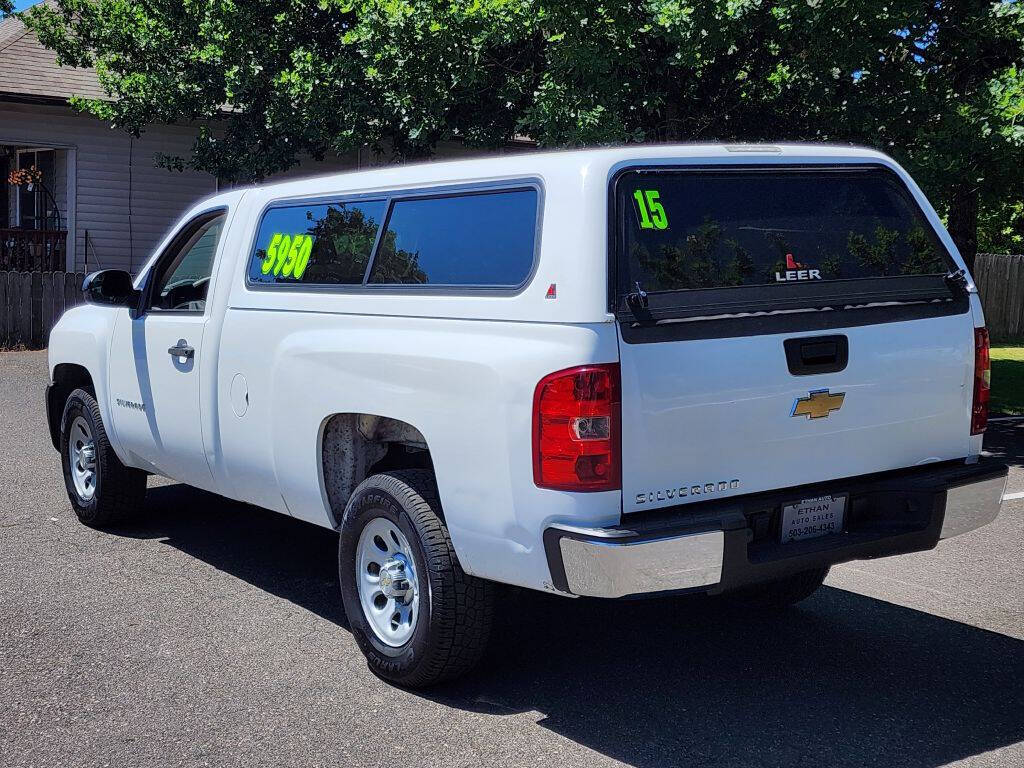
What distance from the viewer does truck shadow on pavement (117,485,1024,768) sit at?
13.8 feet

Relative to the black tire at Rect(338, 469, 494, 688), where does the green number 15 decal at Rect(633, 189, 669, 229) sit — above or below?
above

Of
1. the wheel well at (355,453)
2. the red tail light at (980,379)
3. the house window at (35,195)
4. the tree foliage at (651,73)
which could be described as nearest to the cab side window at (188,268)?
the wheel well at (355,453)

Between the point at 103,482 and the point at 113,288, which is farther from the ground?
the point at 113,288

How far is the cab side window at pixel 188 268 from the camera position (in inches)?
245

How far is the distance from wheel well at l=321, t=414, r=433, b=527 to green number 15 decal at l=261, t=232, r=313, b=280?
753 millimetres

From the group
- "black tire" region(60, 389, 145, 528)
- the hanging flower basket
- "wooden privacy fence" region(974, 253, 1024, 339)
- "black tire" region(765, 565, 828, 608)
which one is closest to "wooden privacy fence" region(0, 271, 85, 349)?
the hanging flower basket

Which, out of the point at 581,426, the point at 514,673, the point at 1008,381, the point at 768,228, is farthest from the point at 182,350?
the point at 1008,381

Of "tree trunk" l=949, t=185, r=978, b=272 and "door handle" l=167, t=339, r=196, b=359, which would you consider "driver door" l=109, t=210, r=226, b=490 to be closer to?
"door handle" l=167, t=339, r=196, b=359

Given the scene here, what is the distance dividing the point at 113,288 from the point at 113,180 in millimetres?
16692

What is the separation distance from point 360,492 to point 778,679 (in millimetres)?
1841

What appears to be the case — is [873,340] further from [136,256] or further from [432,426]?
[136,256]

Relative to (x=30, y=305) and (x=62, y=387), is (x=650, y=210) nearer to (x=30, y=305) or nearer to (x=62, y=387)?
(x=62, y=387)

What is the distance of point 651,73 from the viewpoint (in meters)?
11.7

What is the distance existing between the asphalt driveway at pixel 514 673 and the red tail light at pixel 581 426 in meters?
0.98
